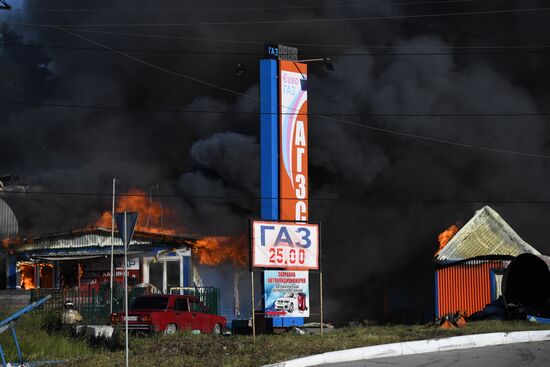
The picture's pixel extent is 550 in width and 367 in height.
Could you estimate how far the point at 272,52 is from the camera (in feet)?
91.1

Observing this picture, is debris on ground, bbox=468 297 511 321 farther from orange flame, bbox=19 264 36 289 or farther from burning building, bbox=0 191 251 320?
orange flame, bbox=19 264 36 289

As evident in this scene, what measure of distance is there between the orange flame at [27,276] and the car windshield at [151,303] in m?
14.0

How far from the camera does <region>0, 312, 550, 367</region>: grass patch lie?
1360cm

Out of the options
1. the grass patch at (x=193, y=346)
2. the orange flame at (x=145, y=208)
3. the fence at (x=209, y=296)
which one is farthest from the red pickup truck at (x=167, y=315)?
the orange flame at (x=145, y=208)

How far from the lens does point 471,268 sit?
1141 inches

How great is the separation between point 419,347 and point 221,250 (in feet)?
61.1

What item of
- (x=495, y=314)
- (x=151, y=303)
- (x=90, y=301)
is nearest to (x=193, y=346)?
(x=151, y=303)

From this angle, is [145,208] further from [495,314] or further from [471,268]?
[495,314]

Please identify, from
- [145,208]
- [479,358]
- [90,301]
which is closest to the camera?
[479,358]

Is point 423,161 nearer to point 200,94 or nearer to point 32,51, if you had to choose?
point 200,94

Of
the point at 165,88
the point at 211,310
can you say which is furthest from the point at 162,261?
the point at 165,88

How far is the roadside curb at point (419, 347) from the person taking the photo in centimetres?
1398

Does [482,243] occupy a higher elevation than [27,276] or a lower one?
higher

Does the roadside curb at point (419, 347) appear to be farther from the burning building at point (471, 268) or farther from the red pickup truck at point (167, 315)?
the burning building at point (471, 268)
